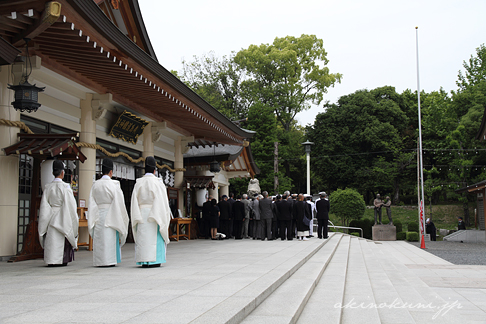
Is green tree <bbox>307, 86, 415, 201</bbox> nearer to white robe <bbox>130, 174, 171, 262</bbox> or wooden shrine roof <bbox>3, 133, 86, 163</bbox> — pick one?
wooden shrine roof <bbox>3, 133, 86, 163</bbox>

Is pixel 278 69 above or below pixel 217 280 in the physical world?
above

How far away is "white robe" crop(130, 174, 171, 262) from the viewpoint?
23.1 ft

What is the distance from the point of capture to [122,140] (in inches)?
489

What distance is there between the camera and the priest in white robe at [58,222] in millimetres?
7316

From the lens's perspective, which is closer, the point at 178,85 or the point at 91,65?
the point at 91,65

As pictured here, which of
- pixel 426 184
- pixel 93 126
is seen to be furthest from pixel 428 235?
pixel 93 126

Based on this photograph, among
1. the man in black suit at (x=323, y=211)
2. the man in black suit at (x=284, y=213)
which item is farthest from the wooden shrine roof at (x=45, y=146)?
the man in black suit at (x=323, y=211)

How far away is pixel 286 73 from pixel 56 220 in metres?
36.8

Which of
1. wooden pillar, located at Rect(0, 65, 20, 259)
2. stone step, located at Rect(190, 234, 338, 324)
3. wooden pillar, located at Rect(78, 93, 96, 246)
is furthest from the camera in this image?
wooden pillar, located at Rect(78, 93, 96, 246)

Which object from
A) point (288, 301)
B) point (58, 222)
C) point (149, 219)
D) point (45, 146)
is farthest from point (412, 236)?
point (288, 301)

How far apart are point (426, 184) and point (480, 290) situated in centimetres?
2957

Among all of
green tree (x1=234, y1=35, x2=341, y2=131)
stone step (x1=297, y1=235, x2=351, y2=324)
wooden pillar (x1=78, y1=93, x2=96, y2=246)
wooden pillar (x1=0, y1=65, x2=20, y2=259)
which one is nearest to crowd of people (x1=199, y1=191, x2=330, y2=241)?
wooden pillar (x1=78, y1=93, x2=96, y2=246)

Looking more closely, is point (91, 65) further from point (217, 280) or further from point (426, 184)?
point (426, 184)

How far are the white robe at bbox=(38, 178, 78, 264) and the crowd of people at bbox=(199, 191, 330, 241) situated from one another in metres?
8.42
